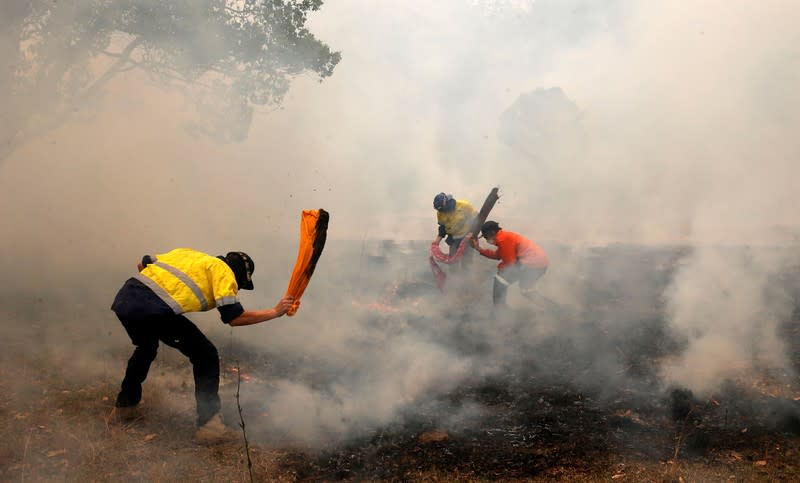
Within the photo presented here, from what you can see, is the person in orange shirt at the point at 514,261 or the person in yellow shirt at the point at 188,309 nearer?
the person in yellow shirt at the point at 188,309

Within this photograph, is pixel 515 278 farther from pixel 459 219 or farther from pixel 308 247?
pixel 308 247

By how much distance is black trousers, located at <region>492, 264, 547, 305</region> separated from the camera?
7.12 m

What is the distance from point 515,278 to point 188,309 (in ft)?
15.0

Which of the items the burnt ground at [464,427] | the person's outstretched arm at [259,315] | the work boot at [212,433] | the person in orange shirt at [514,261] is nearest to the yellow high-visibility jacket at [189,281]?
the person's outstretched arm at [259,315]

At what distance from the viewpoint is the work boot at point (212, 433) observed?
13.2 feet

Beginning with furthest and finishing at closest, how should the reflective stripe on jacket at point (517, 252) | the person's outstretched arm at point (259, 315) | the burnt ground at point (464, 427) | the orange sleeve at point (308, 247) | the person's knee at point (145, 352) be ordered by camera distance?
the reflective stripe on jacket at point (517, 252) → the person's knee at point (145, 352) → the orange sleeve at point (308, 247) → the person's outstretched arm at point (259, 315) → the burnt ground at point (464, 427)

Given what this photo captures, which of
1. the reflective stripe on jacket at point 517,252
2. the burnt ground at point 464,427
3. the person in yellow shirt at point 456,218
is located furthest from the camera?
the person in yellow shirt at point 456,218

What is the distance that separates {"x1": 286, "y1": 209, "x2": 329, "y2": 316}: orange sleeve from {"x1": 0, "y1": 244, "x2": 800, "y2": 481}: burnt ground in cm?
120

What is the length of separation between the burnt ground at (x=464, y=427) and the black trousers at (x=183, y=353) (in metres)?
0.28

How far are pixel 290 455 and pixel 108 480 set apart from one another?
117 centimetres

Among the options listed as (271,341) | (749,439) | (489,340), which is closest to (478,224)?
(489,340)

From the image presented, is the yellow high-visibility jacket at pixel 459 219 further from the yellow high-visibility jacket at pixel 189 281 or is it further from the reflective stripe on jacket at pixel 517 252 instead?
the yellow high-visibility jacket at pixel 189 281

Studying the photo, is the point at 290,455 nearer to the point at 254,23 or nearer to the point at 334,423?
the point at 334,423

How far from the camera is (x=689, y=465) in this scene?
3.57m
